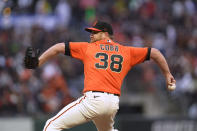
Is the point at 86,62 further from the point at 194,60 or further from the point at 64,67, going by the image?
the point at 194,60

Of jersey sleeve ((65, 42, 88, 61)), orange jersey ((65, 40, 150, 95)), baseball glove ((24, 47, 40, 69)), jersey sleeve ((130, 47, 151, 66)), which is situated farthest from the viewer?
jersey sleeve ((130, 47, 151, 66))

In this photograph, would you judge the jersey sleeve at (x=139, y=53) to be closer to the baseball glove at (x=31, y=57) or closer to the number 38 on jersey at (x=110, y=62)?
the number 38 on jersey at (x=110, y=62)

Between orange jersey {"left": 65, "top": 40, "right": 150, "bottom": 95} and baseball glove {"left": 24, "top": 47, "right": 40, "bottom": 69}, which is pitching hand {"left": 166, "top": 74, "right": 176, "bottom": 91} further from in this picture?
baseball glove {"left": 24, "top": 47, "right": 40, "bottom": 69}

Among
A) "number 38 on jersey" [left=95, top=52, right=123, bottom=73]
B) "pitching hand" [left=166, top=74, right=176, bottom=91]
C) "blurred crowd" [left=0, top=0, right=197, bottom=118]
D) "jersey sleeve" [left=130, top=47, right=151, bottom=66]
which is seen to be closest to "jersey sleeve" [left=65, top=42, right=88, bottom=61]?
"number 38 on jersey" [left=95, top=52, right=123, bottom=73]

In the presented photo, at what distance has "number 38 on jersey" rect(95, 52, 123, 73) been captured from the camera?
7.23 metres

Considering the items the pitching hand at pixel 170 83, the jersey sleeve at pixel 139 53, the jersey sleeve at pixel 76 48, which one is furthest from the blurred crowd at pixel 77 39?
the pitching hand at pixel 170 83

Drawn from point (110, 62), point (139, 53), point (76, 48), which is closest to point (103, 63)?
point (110, 62)

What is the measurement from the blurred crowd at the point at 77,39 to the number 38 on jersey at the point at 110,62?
21.4ft

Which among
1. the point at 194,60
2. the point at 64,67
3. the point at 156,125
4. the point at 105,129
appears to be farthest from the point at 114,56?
the point at 194,60

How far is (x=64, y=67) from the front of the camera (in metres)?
14.9

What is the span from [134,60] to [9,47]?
26.2 ft

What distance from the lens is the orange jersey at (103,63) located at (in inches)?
282

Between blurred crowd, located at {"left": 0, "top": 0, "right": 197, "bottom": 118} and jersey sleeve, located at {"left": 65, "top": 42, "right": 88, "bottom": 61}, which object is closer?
jersey sleeve, located at {"left": 65, "top": 42, "right": 88, "bottom": 61}

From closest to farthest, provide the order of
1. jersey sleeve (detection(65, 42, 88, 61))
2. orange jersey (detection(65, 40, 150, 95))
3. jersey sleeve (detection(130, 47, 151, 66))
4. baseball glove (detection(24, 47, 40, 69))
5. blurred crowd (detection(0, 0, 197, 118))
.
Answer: baseball glove (detection(24, 47, 40, 69)), orange jersey (detection(65, 40, 150, 95)), jersey sleeve (detection(65, 42, 88, 61)), jersey sleeve (detection(130, 47, 151, 66)), blurred crowd (detection(0, 0, 197, 118))
